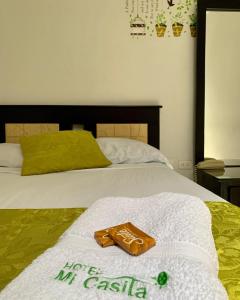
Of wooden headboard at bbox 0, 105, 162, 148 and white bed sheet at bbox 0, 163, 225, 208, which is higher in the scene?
wooden headboard at bbox 0, 105, 162, 148

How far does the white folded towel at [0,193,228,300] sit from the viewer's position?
0.55m

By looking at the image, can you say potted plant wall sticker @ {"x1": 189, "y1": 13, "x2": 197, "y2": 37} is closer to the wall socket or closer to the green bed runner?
the wall socket

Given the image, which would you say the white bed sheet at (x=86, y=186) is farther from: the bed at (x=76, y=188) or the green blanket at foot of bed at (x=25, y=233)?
the green blanket at foot of bed at (x=25, y=233)

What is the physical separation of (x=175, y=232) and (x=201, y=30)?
2243 mm

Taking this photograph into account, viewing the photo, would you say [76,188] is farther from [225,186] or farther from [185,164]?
[185,164]

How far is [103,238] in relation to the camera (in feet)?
2.53

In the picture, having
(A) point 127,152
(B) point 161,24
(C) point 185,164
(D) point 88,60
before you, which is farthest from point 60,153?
(B) point 161,24

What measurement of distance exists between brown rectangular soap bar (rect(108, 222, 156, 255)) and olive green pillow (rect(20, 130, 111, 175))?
1.33 meters

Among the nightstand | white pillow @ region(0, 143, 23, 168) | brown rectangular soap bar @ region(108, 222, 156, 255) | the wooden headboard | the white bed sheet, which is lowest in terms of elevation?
the nightstand

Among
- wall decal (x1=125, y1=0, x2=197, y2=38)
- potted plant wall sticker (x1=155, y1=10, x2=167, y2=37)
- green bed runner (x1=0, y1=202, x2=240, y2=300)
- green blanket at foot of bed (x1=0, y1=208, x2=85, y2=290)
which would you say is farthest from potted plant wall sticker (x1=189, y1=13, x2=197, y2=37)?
green blanket at foot of bed (x1=0, y1=208, x2=85, y2=290)

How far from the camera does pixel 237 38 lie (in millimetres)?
2654

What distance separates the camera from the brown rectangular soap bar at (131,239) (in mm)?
713

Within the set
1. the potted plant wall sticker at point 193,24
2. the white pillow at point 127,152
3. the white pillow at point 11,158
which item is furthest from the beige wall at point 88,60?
the white pillow at point 11,158

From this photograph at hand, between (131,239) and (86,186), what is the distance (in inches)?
37.2
